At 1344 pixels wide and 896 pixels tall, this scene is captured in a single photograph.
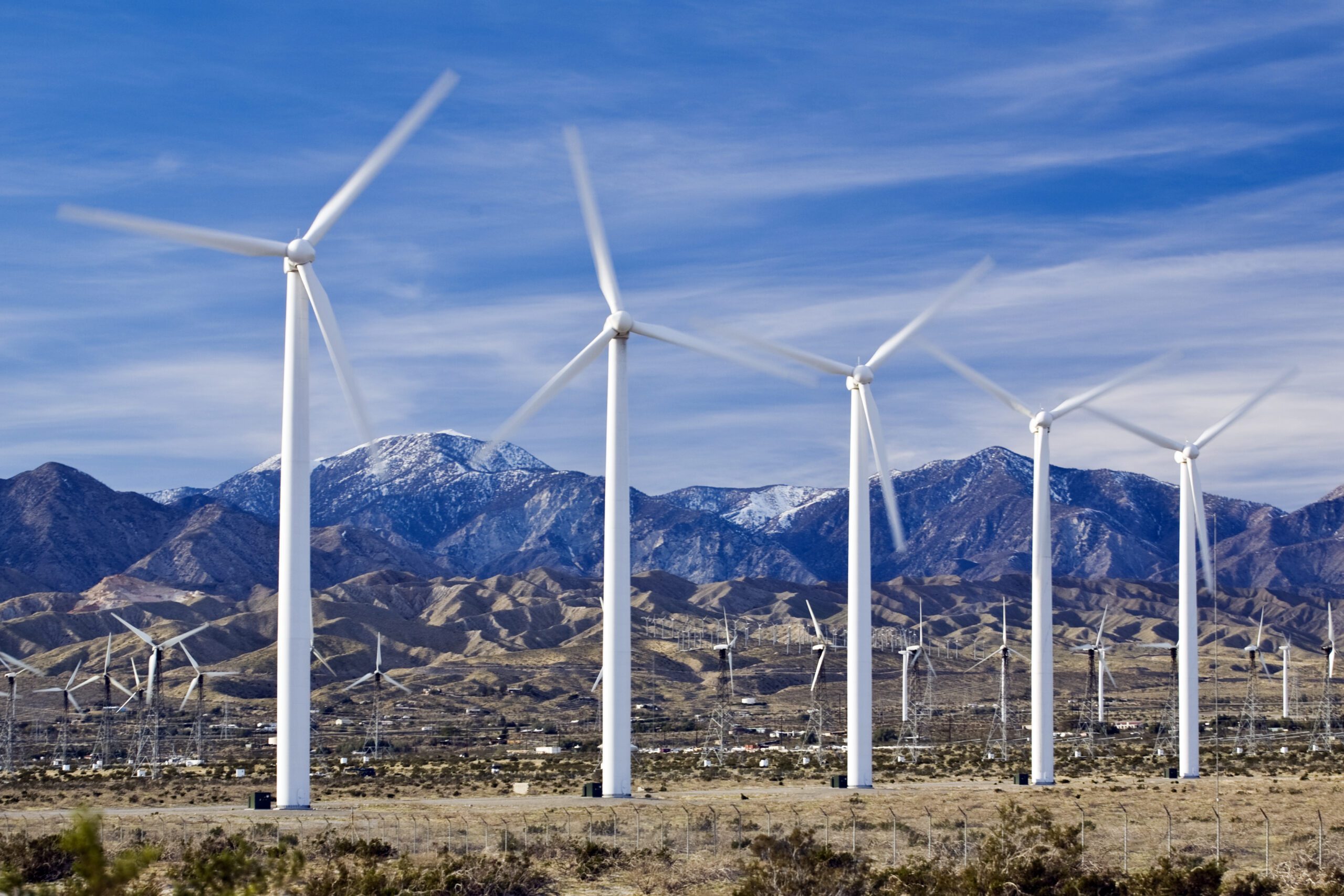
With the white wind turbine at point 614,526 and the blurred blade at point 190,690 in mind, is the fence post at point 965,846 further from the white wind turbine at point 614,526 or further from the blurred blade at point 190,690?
the blurred blade at point 190,690

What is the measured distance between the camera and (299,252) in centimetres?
6306

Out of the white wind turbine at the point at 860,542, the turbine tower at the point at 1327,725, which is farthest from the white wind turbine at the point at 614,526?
the turbine tower at the point at 1327,725

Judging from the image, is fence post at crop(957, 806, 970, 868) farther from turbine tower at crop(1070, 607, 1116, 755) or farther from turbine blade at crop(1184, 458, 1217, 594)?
turbine tower at crop(1070, 607, 1116, 755)

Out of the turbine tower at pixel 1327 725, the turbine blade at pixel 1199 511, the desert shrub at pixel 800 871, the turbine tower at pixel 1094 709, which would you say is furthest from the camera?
the turbine tower at pixel 1327 725

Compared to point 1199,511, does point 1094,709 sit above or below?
below

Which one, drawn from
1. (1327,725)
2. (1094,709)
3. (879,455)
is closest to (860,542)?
(879,455)

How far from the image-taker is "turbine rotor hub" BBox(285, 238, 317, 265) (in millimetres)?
63062

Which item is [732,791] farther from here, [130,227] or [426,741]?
[426,741]

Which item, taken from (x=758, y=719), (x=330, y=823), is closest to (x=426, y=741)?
(x=758, y=719)

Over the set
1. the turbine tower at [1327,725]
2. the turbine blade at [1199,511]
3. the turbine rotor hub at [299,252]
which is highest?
the turbine rotor hub at [299,252]

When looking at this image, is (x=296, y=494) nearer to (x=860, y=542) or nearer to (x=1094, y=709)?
(x=860, y=542)

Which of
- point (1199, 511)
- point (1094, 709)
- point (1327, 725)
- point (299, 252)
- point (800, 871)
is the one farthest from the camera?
point (1094, 709)

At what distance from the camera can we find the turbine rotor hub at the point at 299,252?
207ft

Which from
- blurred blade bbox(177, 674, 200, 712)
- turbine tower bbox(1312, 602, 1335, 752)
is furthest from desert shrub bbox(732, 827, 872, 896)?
turbine tower bbox(1312, 602, 1335, 752)
